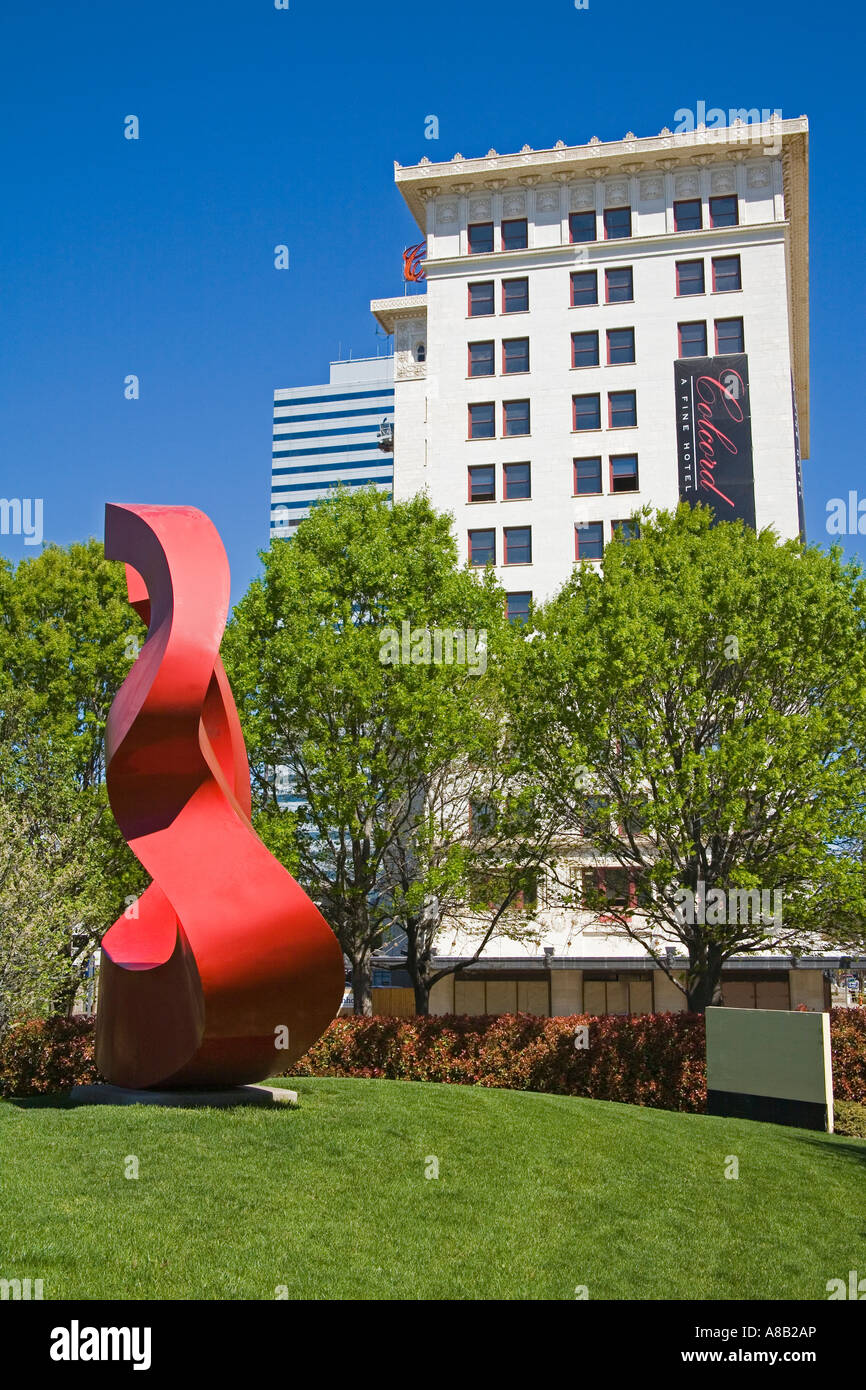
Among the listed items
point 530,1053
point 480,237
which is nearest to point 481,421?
point 480,237

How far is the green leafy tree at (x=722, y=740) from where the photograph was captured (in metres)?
24.7

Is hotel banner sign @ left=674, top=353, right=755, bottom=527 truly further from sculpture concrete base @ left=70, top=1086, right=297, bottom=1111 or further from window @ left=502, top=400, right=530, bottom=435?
sculpture concrete base @ left=70, top=1086, right=297, bottom=1111

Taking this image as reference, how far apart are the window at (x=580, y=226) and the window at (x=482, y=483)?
10416mm

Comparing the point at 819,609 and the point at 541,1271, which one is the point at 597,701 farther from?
the point at 541,1271

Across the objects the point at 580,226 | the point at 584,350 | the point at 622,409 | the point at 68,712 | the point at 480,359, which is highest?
the point at 580,226

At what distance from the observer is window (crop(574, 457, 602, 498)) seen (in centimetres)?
4753

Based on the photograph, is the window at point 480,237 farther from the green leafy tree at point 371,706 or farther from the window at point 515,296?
the green leafy tree at point 371,706

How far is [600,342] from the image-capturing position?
1921 inches

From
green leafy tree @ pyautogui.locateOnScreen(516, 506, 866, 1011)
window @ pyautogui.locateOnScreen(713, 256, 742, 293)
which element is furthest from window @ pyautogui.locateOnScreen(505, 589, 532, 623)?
green leafy tree @ pyautogui.locateOnScreen(516, 506, 866, 1011)

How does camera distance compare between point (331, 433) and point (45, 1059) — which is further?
point (331, 433)

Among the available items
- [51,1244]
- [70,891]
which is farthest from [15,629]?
[51,1244]

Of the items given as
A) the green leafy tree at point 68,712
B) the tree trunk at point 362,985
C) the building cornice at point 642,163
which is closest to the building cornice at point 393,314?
the building cornice at point 642,163

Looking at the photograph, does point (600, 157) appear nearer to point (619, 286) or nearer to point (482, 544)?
point (619, 286)

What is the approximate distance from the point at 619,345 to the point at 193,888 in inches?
1549
